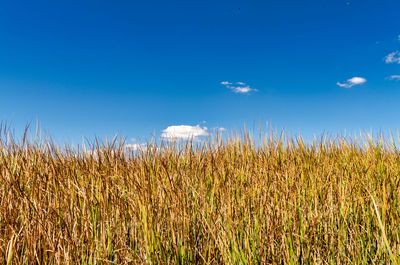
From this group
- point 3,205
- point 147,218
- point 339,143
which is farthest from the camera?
point 339,143

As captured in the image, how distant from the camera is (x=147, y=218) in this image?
1.85 metres

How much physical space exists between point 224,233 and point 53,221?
1110 mm

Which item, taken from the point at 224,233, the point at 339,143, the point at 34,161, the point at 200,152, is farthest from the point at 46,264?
the point at 339,143

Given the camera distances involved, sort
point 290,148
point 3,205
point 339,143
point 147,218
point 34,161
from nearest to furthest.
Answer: point 147,218
point 3,205
point 34,161
point 290,148
point 339,143

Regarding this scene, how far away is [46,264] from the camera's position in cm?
168

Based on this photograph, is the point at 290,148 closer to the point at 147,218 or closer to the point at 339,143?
the point at 339,143

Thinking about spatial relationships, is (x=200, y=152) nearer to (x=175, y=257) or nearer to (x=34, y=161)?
(x=34, y=161)

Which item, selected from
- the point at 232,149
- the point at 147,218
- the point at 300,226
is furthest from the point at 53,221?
the point at 232,149

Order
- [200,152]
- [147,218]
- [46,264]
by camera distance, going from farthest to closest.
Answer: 1. [200,152]
2. [147,218]
3. [46,264]

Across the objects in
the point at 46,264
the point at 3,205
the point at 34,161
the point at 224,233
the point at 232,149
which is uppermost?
the point at 232,149

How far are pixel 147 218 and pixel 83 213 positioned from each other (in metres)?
0.44

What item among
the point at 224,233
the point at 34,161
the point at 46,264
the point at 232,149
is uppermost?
the point at 232,149

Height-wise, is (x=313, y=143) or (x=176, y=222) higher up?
(x=313, y=143)

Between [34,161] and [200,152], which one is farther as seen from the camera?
[200,152]
